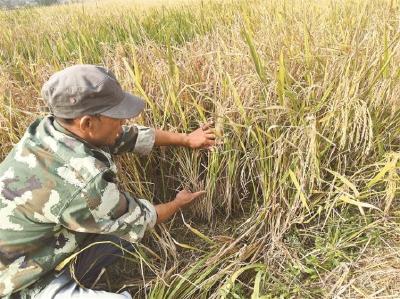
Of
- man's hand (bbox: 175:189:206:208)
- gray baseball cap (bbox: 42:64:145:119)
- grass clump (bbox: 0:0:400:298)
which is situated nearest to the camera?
gray baseball cap (bbox: 42:64:145:119)

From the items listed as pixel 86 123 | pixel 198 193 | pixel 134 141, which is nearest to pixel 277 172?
pixel 198 193

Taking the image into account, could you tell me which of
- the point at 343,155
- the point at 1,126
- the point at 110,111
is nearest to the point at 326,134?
the point at 343,155

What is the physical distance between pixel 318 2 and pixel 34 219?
6.77 feet

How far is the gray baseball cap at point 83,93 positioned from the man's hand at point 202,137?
1.04ft

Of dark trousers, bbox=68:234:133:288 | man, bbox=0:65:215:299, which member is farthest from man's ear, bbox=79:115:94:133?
dark trousers, bbox=68:234:133:288

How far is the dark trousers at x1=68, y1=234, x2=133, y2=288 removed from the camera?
120 centimetres

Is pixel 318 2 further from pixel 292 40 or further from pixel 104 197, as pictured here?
pixel 104 197

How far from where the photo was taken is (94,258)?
1.23 meters

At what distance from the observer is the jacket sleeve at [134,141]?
1.30m

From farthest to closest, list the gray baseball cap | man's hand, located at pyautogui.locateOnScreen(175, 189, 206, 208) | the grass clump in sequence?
man's hand, located at pyautogui.locateOnScreen(175, 189, 206, 208)
the grass clump
the gray baseball cap

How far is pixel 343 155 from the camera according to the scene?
4.30 feet

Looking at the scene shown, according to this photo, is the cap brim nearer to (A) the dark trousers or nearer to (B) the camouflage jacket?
(B) the camouflage jacket

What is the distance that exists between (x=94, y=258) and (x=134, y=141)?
0.39m

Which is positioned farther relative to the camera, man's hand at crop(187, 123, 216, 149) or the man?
man's hand at crop(187, 123, 216, 149)
